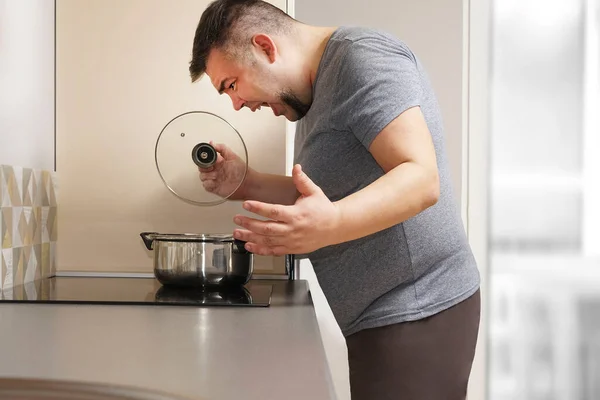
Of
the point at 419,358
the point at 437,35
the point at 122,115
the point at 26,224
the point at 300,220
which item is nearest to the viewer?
the point at 300,220

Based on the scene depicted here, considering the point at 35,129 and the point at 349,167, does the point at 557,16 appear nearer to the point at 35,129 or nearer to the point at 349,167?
the point at 349,167

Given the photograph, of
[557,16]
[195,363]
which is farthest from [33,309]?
[557,16]

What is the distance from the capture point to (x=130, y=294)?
1.24 m

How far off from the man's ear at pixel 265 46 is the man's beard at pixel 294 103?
70mm

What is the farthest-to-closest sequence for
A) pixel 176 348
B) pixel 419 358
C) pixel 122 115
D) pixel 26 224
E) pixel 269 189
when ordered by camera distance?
pixel 122 115
pixel 269 189
pixel 26 224
pixel 419 358
pixel 176 348

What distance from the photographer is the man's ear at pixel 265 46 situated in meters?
1.21

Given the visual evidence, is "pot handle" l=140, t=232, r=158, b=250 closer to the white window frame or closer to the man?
the man

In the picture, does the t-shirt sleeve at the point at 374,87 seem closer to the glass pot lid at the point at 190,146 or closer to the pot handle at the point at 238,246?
the pot handle at the point at 238,246

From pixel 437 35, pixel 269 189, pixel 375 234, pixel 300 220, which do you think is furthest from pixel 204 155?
pixel 437 35

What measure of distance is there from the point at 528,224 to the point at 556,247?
120 millimetres

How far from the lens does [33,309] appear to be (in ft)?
3.44

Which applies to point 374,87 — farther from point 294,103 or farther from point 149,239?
point 149,239

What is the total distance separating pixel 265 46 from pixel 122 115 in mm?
600

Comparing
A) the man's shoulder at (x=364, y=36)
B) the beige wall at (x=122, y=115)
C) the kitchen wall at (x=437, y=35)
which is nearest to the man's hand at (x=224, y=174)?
the beige wall at (x=122, y=115)
